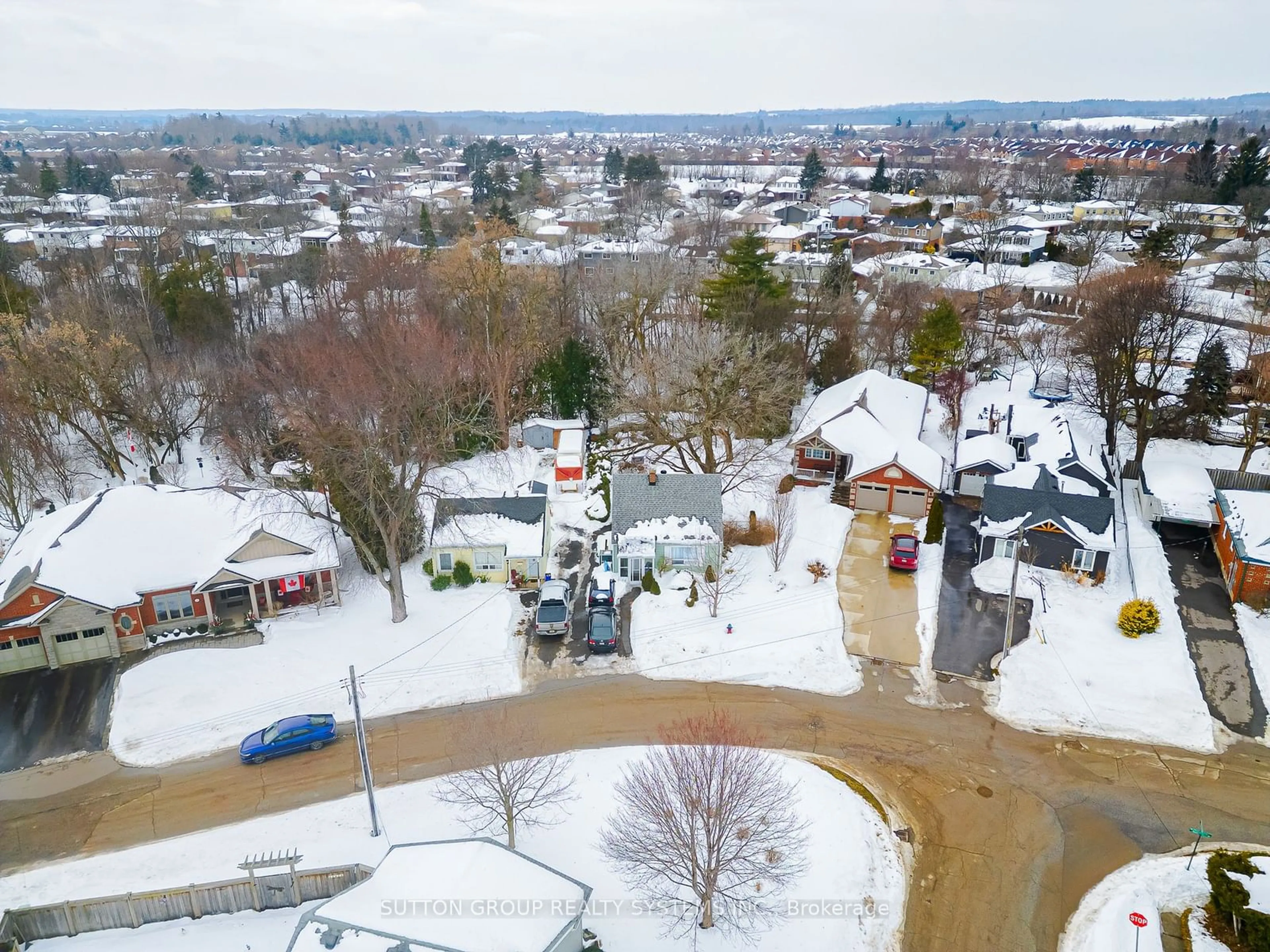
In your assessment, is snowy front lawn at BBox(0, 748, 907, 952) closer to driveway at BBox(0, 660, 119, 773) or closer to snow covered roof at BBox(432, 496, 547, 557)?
driveway at BBox(0, 660, 119, 773)

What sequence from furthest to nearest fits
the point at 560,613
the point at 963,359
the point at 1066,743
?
the point at 963,359
the point at 560,613
the point at 1066,743

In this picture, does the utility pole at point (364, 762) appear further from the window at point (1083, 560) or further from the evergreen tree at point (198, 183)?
the evergreen tree at point (198, 183)

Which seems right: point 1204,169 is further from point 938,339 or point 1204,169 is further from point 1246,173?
point 938,339

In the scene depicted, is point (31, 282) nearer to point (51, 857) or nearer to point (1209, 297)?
point (51, 857)

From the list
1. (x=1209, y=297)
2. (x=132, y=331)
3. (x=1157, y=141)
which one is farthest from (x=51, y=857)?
(x=1157, y=141)

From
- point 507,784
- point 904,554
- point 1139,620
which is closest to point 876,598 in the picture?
point 904,554

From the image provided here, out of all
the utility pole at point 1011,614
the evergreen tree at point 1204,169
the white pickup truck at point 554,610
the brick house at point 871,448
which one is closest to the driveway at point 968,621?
the utility pole at point 1011,614

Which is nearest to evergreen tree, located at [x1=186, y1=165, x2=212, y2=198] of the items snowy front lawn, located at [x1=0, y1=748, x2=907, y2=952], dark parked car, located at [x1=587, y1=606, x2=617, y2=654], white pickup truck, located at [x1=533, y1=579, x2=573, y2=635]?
white pickup truck, located at [x1=533, y1=579, x2=573, y2=635]
